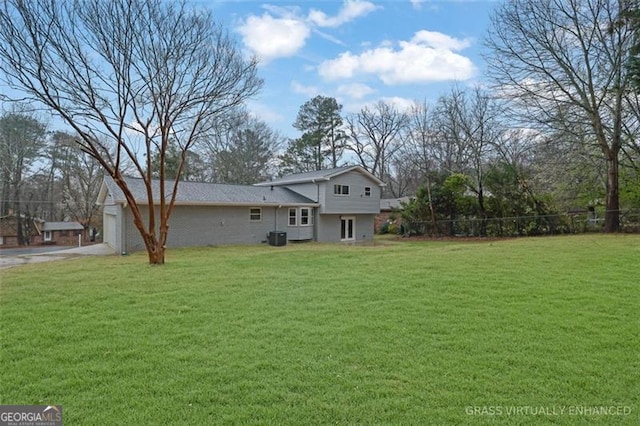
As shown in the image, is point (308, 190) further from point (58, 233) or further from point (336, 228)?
point (58, 233)

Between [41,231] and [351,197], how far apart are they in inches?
822

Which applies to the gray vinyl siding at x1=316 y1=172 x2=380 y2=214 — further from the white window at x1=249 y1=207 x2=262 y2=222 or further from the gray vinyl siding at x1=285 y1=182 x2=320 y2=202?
the white window at x1=249 y1=207 x2=262 y2=222

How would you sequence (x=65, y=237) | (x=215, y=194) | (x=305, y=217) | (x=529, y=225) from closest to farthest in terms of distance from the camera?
(x=215, y=194), (x=529, y=225), (x=305, y=217), (x=65, y=237)

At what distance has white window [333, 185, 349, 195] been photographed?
21500mm

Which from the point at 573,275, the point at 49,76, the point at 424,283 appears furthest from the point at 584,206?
the point at 49,76

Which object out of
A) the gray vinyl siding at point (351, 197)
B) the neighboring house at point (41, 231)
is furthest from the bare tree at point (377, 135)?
the neighboring house at point (41, 231)

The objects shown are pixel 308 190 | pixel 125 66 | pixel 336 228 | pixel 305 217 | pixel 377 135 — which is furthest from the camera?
pixel 377 135

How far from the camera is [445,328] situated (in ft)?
14.6

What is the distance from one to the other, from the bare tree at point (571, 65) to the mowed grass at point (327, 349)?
38.9 feet

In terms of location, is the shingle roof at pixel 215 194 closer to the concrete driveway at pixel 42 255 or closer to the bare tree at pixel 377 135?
the concrete driveway at pixel 42 255

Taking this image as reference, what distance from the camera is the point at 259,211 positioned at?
19203 mm

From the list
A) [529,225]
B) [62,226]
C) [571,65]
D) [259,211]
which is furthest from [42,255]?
[571,65]

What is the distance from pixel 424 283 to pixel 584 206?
60.8 feet

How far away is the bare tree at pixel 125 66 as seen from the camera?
8.74 m
